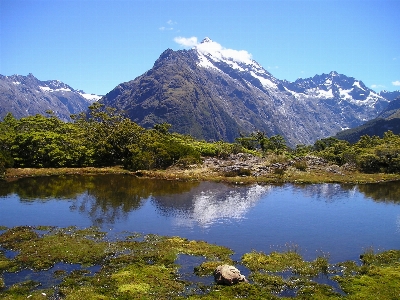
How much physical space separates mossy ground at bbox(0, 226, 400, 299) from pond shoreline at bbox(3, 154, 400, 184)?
38.5m

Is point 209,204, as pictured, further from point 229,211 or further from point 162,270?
point 162,270

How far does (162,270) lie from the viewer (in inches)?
1094

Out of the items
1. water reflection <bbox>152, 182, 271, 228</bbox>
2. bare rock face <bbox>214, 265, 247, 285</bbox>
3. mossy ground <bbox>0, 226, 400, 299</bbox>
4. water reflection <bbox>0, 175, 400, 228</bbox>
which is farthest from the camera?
water reflection <bbox>0, 175, 400, 228</bbox>

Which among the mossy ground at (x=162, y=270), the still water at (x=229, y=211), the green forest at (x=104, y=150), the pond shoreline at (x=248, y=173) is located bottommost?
the mossy ground at (x=162, y=270)

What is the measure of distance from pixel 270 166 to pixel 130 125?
38634 mm

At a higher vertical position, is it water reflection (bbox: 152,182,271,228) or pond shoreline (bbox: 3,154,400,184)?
pond shoreline (bbox: 3,154,400,184)

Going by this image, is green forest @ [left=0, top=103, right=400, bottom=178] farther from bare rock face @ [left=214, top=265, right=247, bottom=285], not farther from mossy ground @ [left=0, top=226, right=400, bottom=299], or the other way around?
bare rock face @ [left=214, top=265, right=247, bottom=285]

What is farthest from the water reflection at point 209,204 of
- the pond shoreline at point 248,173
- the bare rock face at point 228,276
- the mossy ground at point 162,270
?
the bare rock face at point 228,276

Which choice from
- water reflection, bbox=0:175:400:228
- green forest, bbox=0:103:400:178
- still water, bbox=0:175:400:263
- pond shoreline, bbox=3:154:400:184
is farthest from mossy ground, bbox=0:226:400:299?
green forest, bbox=0:103:400:178

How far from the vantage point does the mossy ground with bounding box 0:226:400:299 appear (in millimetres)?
23766

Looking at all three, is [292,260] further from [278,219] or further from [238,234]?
[278,219]

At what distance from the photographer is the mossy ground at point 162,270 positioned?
78.0 feet

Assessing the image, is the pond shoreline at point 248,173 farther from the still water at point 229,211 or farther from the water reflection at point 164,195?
the still water at point 229,211

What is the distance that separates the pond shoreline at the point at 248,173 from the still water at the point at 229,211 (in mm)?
4237
